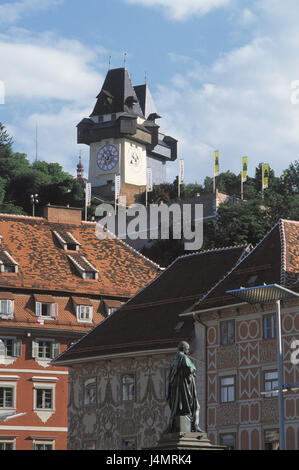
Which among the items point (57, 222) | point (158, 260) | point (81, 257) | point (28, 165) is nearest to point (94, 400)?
point (81, 257)

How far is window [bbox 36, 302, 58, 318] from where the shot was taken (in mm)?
65438

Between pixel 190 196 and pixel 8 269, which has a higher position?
pixel 190 196

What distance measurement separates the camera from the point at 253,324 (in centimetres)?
4994

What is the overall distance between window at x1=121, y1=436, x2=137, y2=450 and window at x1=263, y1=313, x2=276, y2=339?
29.7 feet

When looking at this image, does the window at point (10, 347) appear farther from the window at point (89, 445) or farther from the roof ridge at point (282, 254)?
the roof ridge at point (282, 254)

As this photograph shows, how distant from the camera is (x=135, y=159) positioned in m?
168

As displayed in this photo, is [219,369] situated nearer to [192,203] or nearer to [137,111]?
[192,203]

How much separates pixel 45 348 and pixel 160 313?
1033 centimetres

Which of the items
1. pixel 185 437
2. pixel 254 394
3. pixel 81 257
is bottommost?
pixel 185 437

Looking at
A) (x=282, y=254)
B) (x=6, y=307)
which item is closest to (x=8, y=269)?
(x=6, y=307)

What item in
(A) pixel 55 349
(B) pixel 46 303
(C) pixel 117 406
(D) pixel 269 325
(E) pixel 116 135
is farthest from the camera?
(E) pixel 116 135

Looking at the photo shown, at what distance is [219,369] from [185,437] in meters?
20.1

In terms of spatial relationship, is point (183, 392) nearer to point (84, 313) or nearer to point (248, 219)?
point (84, 313)

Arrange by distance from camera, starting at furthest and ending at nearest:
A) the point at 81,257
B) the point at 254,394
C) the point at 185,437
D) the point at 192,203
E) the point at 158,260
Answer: the point at 192,203
the point at 158,260
the point at 81,257
the point at 254,394
the point at 185,437
